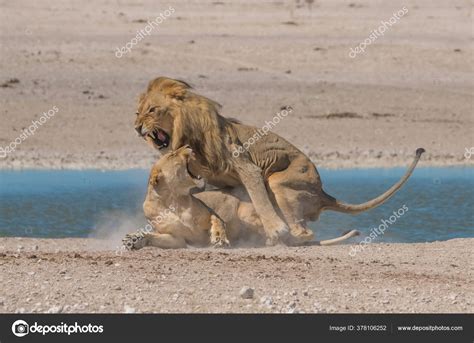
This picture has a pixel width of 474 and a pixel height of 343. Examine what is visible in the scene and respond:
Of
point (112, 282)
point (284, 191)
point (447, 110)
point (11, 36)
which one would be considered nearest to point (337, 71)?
point (447, 110)

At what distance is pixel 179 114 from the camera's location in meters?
10.4

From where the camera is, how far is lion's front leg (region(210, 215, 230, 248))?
33.8ft

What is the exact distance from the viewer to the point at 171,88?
414 inches

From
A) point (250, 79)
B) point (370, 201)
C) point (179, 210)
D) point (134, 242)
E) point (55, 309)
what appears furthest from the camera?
point (250, 79)

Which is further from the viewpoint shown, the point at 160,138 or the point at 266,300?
the point at 160,138

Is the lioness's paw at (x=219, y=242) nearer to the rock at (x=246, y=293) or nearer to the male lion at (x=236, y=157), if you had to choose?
the male lion at (x=236, y=157)

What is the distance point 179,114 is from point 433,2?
34.3 meters

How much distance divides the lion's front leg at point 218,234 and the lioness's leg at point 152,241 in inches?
9.9

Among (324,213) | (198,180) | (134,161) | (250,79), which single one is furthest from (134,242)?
(250,79)

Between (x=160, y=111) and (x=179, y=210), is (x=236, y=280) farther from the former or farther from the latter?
(x=160, y=111)

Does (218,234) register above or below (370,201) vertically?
below

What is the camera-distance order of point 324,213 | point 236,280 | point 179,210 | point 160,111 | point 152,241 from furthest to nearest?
point 324,213, point 160,111, point 179,210, point 152,241, point 236,280

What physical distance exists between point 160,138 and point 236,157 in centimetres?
67
